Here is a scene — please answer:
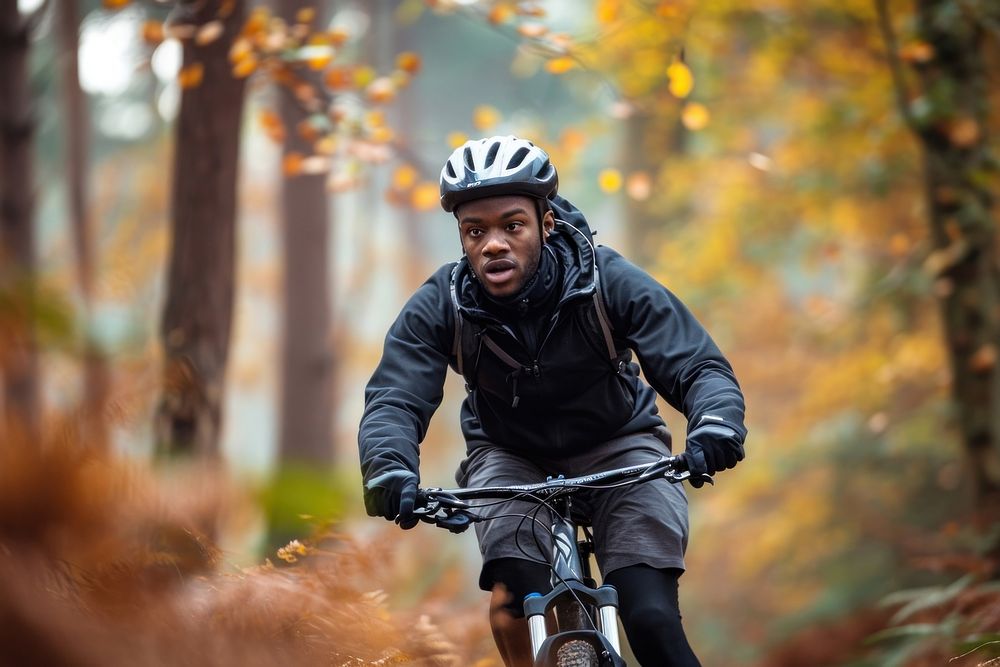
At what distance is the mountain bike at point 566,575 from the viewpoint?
143 inches

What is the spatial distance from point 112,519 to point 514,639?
6.50 feet

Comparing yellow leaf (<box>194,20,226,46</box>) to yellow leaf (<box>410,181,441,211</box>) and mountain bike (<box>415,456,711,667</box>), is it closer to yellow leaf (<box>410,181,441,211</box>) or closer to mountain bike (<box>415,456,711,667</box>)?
yellow leaf (<box>410,181,441,211</box>)

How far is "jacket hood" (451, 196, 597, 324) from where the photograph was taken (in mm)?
4238

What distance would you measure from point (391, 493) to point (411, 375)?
2.02 ft

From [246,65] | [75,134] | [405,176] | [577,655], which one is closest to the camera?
[577,655]

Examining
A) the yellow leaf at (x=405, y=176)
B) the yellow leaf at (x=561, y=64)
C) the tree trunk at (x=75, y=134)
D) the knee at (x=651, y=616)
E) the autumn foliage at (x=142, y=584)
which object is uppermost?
the tree trunk at (x=75, y=134)

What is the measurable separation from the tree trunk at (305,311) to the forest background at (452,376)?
44mm

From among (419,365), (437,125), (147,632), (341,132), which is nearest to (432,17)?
(437,125)

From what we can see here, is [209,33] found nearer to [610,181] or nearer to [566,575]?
[610,181]

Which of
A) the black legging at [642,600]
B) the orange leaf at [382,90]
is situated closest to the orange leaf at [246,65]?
the orange leaf at [382,90]

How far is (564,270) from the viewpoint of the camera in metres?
4.39

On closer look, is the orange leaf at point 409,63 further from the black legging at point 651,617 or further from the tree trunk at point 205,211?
the black legging at point 651,617

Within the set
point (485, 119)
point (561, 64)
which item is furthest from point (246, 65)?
point (485, 119)

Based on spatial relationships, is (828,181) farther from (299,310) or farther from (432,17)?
(432,17)
